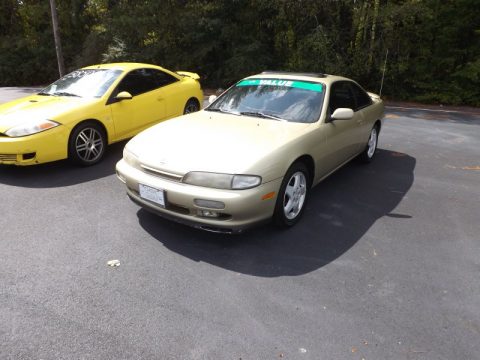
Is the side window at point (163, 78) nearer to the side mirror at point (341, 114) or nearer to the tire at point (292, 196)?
the side mirror at point (341, 114)

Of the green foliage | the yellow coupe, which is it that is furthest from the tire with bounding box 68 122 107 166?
the green foliage

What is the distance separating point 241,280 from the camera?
2941mm

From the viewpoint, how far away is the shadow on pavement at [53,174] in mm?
4785

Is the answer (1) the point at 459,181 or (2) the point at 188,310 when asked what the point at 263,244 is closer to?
(2) the point at 188,310

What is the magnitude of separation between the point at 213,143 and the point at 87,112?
2.66m

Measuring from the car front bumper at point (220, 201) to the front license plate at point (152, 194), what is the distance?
31 millimetres

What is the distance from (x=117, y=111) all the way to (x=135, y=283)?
355 cm

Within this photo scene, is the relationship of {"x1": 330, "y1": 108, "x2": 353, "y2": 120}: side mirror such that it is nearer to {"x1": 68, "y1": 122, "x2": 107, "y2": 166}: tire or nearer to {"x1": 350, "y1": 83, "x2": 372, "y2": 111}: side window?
{"x1": 350, "y1": 83, "x2": 372, "y2": 111}: side window

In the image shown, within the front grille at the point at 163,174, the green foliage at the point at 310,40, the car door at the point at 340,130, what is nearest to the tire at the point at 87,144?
the front grille at the point at 163,174

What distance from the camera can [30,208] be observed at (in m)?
4.08

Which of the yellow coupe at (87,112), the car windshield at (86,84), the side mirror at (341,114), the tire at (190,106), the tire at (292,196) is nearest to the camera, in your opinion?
the tire at (292,196)

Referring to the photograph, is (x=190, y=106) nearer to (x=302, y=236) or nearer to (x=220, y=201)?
(x=302, y=236)

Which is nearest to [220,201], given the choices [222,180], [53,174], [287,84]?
[222,180]

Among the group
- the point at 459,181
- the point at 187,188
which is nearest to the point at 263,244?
the point at 187,188
